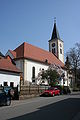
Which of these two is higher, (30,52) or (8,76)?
(30,52)

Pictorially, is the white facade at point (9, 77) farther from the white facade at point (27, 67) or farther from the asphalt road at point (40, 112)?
the asphalt road at point (40, 112)

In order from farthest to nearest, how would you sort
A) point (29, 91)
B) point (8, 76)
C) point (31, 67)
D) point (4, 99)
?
point (31, 67)
point (8, 76)
point (29, 91)
point (4, 99)

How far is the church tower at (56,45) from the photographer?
75.8 m

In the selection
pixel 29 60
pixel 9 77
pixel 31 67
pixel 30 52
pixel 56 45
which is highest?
pixel 56 45

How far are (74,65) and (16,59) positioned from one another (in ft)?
67.1

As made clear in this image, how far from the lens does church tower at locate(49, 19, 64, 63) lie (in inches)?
2985

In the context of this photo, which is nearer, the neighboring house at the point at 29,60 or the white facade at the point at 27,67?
the white facade at the point at 27,67

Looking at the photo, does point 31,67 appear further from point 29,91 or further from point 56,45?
point 56,45

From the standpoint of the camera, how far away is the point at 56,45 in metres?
76.2

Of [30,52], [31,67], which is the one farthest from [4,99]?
[30,52]

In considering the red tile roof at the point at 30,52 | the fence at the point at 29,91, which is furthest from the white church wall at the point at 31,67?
the fence at the point at 29,91

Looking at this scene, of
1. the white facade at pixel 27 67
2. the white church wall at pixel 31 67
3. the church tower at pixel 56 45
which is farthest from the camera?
the church tower at pixel 56 45

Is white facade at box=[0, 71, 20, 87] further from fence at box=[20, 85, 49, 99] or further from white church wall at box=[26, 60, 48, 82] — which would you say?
white church wall at box=[26, 60, 48, 82]

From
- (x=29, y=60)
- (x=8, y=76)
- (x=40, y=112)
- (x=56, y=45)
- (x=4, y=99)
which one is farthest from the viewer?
(x=56, y=45)
